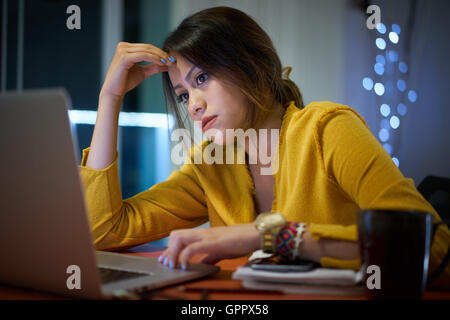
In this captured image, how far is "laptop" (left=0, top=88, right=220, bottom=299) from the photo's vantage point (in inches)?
20.8

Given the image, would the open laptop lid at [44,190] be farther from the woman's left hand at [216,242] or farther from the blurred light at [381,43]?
the blurred light at [381,43]

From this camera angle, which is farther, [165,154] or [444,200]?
[165,154]

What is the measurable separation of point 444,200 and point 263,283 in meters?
0.91

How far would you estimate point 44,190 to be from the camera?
0.55 m

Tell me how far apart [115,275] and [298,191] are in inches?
20.5

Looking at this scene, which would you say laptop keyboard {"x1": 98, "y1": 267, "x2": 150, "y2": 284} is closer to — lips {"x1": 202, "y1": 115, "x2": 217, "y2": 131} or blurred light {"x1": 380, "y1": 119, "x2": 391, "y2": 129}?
lips {"x1": 202, "y1": 115, "x2": 217, "y2": 131}

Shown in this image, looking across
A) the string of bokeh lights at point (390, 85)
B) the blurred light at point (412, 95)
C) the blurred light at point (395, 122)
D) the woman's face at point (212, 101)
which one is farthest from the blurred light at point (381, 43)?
the woman's face at point (212, 101)

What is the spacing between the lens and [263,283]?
66cm

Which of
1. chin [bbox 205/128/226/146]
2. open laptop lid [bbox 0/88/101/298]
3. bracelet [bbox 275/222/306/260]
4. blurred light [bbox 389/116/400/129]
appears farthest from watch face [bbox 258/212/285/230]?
blurred light [bbox 389/116/400/129]

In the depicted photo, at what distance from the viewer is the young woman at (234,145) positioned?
1004 millimetres
